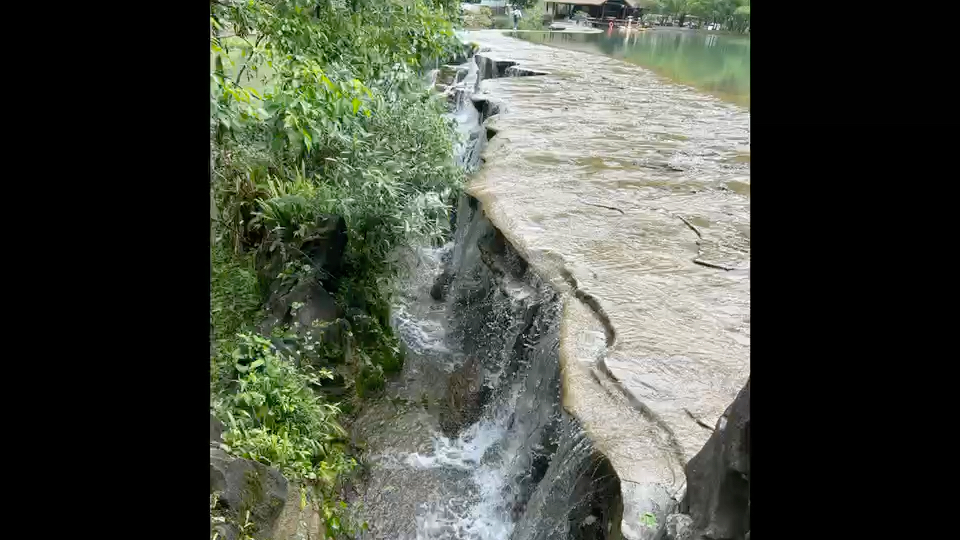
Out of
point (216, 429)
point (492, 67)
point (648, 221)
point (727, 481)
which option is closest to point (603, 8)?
point (492, 67)

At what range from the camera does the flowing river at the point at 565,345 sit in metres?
3.85

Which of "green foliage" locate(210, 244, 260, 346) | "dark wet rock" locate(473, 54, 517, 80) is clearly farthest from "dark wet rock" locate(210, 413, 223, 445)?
"dark wet rock" locate(473, 54, 517, 80)

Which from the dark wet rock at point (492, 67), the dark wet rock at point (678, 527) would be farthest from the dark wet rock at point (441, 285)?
the dark wet rock at point (492, 67)

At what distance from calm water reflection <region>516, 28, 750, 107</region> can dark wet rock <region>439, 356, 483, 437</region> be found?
914cm

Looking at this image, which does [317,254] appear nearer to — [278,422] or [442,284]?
[278,422]

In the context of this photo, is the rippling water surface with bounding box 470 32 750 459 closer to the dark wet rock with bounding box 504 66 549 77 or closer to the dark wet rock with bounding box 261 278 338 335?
the dark wet rock with bounding box 261 278 338 335

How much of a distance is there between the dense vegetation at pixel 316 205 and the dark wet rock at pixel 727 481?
246cm

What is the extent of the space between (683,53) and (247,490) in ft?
79.8

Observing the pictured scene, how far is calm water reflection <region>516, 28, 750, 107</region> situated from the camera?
1688 cm
